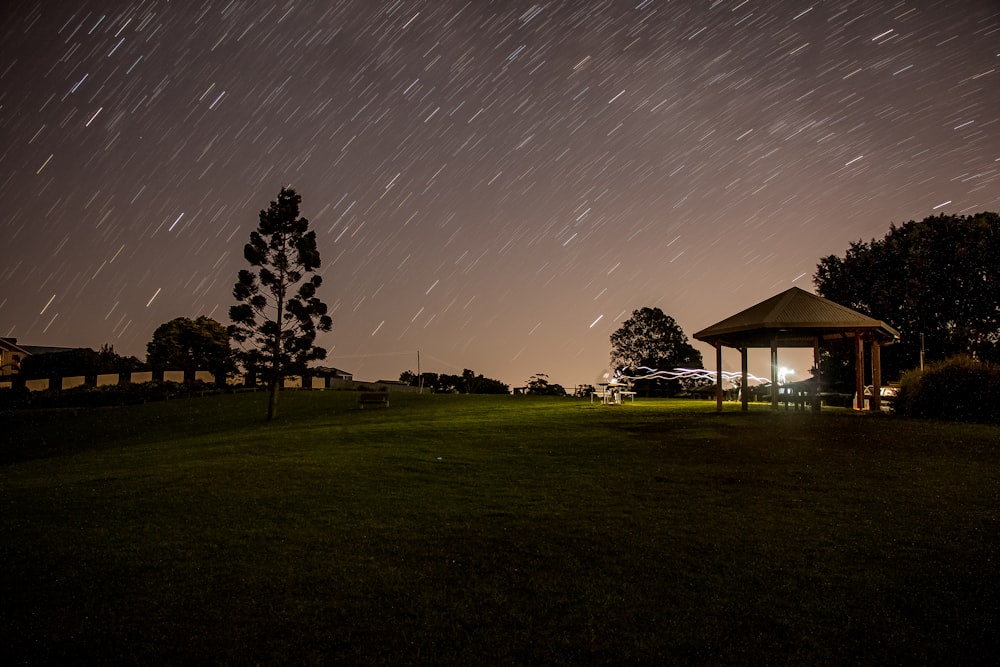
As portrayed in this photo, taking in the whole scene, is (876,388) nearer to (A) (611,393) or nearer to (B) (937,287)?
(A) (611,393)

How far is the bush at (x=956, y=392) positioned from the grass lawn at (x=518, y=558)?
556 cm

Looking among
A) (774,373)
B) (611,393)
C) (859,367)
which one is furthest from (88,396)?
(859,367)

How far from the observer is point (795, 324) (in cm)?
1820

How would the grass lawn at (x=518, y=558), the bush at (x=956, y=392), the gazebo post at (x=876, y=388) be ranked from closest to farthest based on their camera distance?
1. the grass lawn at (x=518, y=558)
2. the bush at (x=956, y=392)
3. the gazebo post at (x=876, y=388)

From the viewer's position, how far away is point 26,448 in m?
22.1

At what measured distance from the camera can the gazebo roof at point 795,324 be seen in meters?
18.3

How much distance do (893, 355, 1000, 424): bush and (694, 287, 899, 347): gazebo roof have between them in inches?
78.8

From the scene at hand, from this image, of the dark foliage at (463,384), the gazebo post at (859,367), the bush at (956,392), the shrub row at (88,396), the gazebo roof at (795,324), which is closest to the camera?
the bush at (956,392)

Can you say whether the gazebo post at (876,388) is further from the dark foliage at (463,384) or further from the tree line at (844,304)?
the dark foliage at (463,384)

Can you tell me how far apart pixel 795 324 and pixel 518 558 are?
15.0 m

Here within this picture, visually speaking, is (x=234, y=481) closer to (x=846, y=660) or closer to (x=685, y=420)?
(x=846, y=660)

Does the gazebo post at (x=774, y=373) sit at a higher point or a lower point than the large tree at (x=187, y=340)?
lower

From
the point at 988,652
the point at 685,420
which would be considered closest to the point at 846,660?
the point at 988,652

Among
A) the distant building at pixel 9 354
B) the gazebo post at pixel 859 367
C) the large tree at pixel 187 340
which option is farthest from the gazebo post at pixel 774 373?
the distant building at pixel 9 354
